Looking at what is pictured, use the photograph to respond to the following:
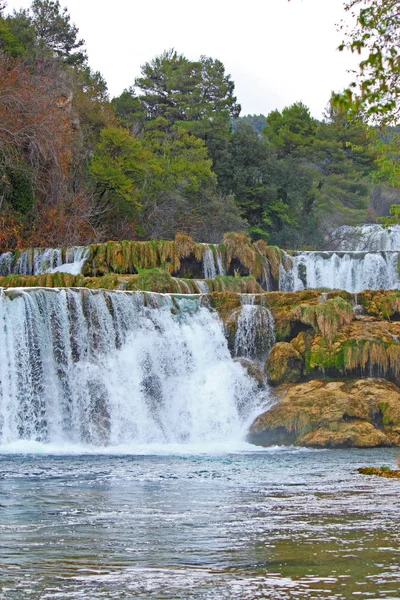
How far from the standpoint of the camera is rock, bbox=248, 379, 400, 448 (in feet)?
67.8

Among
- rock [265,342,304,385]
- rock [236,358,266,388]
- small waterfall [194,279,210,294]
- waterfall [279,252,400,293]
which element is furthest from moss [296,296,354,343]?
waterfall [279,252,400,293]

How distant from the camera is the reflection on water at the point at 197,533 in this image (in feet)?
21.2

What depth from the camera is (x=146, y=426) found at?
22.5 m

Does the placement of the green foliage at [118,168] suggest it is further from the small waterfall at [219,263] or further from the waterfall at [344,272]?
the waterfall at [344,272]

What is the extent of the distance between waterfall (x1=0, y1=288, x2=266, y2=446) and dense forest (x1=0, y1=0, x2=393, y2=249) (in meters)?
7.26

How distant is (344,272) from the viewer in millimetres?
33844

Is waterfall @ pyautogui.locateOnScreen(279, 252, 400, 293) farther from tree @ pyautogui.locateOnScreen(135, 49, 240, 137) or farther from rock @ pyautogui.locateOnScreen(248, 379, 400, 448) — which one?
tree @ pyautogui.locateOnScreen(135, 49, 240, 137)

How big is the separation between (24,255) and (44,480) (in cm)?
1802

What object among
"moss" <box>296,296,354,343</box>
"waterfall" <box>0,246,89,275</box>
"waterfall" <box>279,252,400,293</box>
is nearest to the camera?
"moss" <box>296,296,354,343</box>

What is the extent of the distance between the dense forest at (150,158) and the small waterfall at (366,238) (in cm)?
125

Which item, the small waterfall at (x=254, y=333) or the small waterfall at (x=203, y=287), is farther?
the small waterfall at (x=203, y=287)

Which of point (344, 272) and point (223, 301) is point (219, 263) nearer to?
point (344, 272)

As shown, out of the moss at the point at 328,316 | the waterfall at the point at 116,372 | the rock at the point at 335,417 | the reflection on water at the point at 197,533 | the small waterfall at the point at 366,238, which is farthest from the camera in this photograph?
the small waterfall at the point at 366,238

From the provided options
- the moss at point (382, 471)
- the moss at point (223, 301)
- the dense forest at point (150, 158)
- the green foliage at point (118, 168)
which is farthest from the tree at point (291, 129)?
the moss at point (382, 471)
